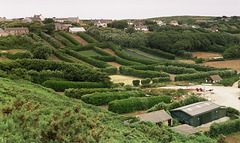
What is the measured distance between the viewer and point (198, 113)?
30.0 m

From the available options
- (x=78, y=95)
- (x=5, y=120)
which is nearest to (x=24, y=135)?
(x=5, y=120)

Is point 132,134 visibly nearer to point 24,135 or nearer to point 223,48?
point 24,135

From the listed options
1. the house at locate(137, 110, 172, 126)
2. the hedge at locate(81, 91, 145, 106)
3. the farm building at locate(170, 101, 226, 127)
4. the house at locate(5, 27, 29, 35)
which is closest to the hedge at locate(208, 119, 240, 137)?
the farm building at locate(170, 101, 226, 127)

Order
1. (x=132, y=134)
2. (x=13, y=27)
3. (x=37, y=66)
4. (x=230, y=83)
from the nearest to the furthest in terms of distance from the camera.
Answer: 1. (x=132, y=134)
2. (x=37, y=66)
3. (x=230, y=83)
4. (x=13, y=27)

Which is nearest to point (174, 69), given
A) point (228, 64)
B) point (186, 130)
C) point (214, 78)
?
point (214, 78)

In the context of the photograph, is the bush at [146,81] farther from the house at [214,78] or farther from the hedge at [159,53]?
the hedge at [159,53]

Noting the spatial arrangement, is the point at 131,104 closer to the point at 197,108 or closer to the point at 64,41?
the point at 197,108

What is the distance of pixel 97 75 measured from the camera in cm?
4409

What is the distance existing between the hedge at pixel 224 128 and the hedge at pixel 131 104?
11.1 meters

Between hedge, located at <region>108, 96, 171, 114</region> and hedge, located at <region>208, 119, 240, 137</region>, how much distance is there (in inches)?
439

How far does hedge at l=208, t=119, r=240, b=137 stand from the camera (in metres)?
25.6

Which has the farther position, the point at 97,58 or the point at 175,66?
the point at 97,58

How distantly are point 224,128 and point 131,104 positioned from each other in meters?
13.0

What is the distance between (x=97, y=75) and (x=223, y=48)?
7019 cm
